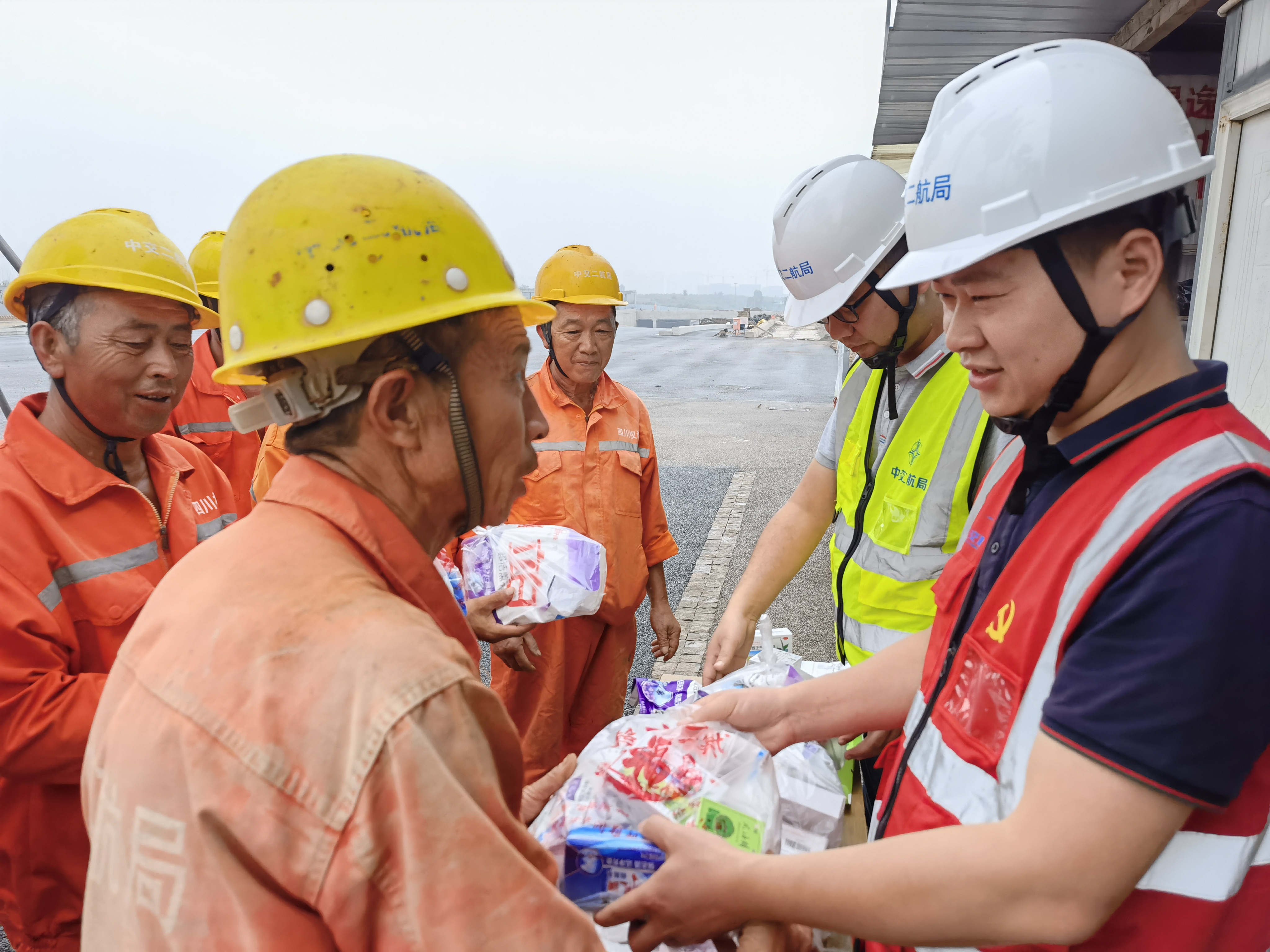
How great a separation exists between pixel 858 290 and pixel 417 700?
2039 mm

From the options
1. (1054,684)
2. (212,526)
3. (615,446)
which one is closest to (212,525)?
(212,526)

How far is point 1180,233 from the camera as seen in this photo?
115cm

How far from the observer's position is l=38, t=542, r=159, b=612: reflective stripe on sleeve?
197 centimetres

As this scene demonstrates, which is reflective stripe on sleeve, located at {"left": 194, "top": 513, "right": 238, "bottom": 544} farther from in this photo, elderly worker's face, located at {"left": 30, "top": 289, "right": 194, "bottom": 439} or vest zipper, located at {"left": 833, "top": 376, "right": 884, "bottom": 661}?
vest zipper, located at {"left": 833, "top": 376, "right": 884, "bottom": 661}

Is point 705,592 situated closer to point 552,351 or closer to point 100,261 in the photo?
point 552,351

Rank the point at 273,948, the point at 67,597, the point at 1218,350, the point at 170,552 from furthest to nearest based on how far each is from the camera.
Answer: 1. the point at 1218,350
2. the point at 170,552
3. the point at 67,597
4. the point at 273,948

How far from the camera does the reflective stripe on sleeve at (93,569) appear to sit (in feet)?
6.45

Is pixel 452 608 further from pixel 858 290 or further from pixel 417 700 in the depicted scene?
pixel 858 290

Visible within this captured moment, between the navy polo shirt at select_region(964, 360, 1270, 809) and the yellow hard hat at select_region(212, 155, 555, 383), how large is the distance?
1.04 metres

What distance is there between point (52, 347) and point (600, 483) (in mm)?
2161

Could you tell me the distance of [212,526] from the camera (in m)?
2.67

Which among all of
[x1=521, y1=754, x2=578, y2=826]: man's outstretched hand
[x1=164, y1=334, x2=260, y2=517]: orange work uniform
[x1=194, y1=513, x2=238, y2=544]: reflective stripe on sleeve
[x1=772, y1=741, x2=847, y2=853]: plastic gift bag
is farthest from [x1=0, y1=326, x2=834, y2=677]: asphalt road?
[x1=521, y1=754, x2=578, y2=826]: man's outstretched hand

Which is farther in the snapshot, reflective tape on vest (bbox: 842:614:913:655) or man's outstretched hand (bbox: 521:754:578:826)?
reflective tape on vest (bbox: 842:614:913:655)

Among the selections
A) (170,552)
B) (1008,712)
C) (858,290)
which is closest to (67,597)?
(170,552)
